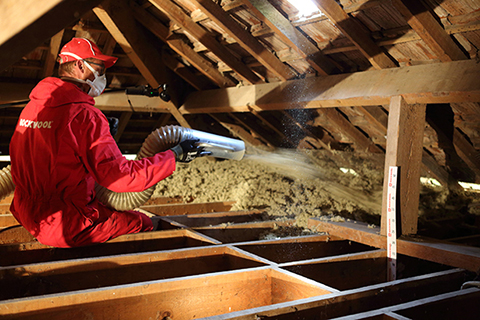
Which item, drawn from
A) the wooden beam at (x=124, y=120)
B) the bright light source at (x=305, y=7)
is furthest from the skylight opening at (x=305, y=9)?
the wooden beam at (x=124, y=120)

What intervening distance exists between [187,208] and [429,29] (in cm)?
241

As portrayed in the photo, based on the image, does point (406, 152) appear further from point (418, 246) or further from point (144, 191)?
point (144, 191)

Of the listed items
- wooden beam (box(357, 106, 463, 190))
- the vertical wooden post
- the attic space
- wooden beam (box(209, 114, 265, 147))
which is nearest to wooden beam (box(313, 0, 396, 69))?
the attic space

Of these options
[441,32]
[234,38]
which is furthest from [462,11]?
[234,38]

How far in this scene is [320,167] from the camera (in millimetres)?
4824

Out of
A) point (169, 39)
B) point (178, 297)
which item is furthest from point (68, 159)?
point (169, 39)

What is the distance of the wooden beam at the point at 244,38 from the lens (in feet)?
10.3

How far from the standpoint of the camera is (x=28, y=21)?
2.86 feet

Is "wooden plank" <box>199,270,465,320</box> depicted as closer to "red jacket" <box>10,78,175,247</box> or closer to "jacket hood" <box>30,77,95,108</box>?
"red jacket" <box>10,78,175,247</box>

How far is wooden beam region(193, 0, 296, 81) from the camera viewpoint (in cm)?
312

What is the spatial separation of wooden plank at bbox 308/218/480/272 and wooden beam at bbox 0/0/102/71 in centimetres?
222

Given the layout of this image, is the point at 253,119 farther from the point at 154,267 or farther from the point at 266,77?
the point at 154,267

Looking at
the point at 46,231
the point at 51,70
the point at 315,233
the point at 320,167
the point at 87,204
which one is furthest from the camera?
the point at 320,167

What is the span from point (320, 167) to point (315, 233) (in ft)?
6.10
